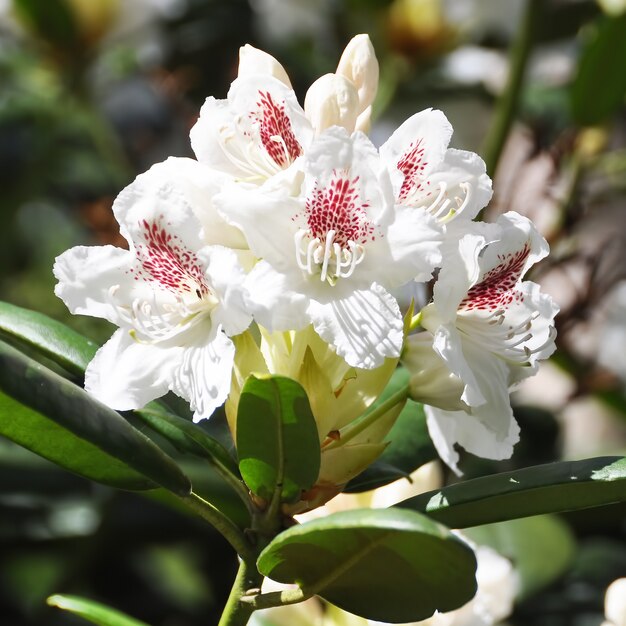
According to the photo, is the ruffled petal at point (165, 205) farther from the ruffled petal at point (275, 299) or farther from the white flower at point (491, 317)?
the white flower at point (491, 317)

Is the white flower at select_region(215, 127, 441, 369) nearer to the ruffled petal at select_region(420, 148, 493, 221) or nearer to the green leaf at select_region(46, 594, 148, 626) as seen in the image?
the ruffled petal at select_region(420, 148, 493, 221)

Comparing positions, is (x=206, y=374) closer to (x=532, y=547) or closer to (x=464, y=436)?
(x=464, y=436)

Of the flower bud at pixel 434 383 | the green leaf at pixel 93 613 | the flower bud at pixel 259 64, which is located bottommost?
the green leaf at pixel 93 613

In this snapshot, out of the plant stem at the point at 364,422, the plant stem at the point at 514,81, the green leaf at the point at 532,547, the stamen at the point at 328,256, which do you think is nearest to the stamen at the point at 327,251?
the stamen at the point at 328,256

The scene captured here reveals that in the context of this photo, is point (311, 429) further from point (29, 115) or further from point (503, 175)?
point (503, 175)

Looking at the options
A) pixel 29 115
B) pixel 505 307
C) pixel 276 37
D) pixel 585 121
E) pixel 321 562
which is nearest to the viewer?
pixel 321 562

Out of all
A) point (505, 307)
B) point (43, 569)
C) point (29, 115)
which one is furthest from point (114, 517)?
point (505, 307)

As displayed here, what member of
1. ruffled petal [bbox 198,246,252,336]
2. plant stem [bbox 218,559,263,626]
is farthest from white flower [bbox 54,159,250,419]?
plant stem [bbox 218,559,263,626]
